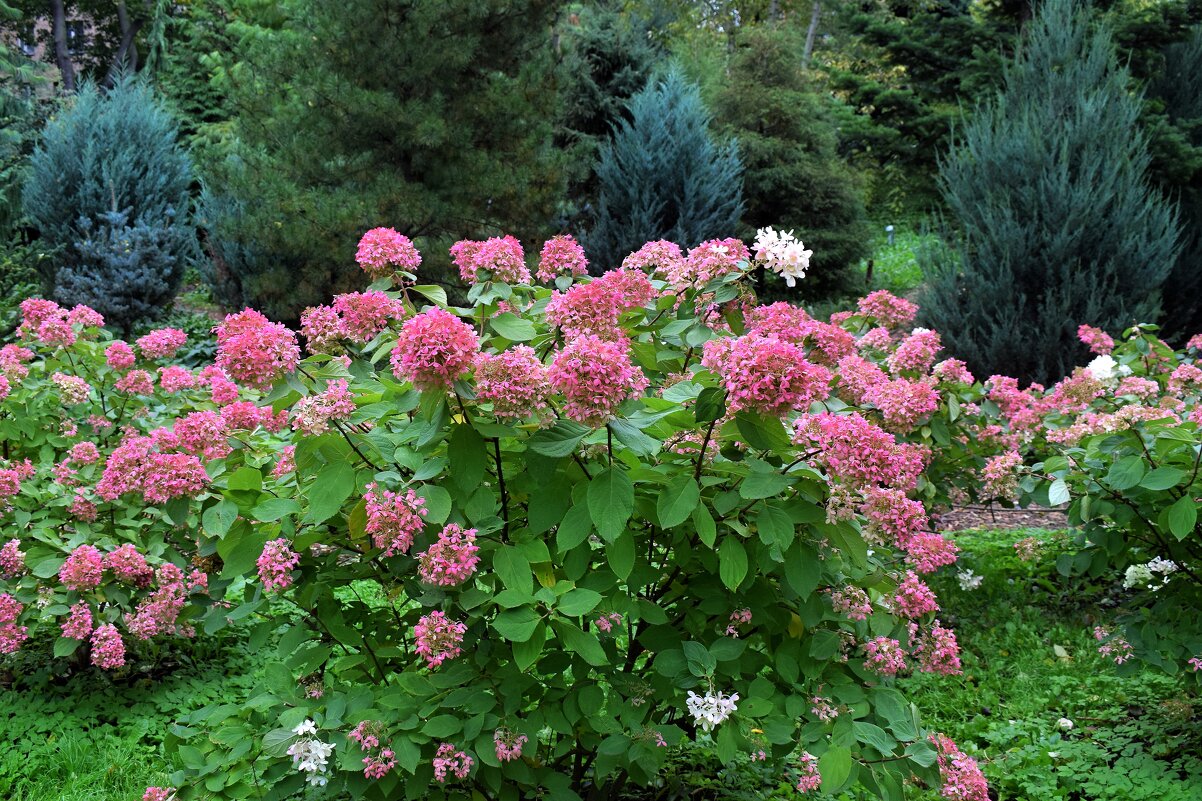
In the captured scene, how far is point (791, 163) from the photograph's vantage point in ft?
35.5

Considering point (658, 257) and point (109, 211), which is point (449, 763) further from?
point (109, 211)

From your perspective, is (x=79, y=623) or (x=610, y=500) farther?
(x=79, y=623)

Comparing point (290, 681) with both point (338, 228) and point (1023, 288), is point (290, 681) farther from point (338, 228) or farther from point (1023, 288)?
point (1023, 288)

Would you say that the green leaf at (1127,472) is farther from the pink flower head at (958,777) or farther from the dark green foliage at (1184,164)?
the dark green foliage at (1184,164)

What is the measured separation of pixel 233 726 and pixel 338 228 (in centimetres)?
623

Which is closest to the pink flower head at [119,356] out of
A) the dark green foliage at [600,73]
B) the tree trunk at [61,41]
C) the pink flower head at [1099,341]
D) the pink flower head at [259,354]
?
the pink flower head at [259,354]

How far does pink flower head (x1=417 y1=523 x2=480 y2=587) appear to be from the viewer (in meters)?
1.63

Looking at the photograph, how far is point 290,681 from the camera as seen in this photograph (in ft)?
6.50

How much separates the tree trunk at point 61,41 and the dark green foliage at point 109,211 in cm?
1035

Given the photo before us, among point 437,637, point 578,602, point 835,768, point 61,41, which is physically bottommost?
point 61,41

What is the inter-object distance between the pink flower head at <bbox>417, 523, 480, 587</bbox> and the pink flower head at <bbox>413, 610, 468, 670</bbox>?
0.09 meters

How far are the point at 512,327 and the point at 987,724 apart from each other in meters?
2.56

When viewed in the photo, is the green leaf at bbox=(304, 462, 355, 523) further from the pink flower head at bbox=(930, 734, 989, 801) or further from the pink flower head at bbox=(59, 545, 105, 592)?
the pink flower head at bbox=(59, 545, 105, 592)

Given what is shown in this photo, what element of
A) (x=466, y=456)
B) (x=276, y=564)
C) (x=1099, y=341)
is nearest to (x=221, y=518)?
(x=276, y=564)
